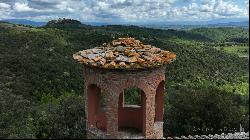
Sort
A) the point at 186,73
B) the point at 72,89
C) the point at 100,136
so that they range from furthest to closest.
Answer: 1. the point at 186,73
2. the point at 72,89
3. the point at 100,136

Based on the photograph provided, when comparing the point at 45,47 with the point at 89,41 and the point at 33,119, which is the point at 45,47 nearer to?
the point at 89,41

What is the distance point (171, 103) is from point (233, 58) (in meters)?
36.3

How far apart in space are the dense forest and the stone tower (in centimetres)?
178

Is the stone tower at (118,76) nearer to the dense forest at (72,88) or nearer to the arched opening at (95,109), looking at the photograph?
the arched opening at (95,109)

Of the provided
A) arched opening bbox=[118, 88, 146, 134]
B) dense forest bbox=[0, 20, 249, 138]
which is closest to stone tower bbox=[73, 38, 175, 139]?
arched opening bbox=[118, 88, 146, 134]

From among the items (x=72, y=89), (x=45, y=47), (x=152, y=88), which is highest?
(x=152, y=88)

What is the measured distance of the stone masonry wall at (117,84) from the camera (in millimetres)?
7770

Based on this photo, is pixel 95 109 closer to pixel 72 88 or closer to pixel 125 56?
pixel 125 56

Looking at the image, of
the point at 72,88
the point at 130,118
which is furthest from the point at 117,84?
the point at 72,88

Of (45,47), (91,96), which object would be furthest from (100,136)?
(45,47)

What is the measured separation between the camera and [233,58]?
61188mm

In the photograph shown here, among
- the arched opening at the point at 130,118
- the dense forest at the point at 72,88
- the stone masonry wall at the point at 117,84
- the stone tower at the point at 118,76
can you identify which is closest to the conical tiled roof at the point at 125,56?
the stone tower at the point at 118,76

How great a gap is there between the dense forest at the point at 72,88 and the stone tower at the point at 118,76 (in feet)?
5.83

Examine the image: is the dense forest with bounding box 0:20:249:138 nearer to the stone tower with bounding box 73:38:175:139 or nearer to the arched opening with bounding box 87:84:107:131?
the arched opening with bounding box 87:84:107:131
